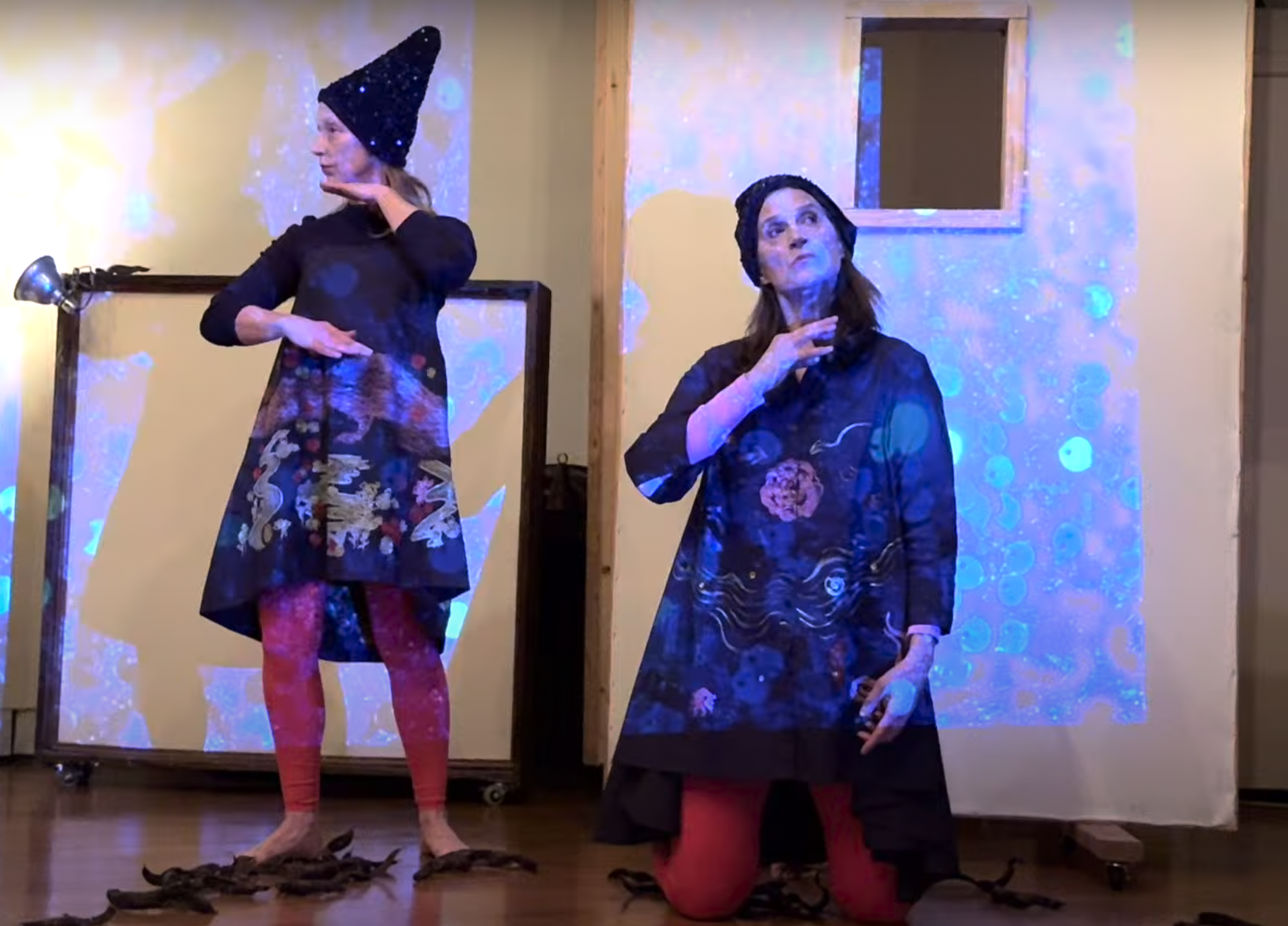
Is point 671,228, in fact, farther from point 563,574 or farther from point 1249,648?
point 1249,648

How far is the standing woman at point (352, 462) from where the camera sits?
194cm

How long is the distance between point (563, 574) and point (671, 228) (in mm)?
756

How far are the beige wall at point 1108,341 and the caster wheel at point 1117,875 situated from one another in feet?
0.85

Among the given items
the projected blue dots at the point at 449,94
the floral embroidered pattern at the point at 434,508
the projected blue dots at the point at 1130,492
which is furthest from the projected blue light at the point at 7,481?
the projected blue dots at the point at 1130,492

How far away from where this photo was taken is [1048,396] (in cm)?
236

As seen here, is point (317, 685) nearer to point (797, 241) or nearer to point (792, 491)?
point (792, 491)

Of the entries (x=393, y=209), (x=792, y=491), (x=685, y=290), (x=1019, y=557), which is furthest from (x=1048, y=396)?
(x=393, y=209)

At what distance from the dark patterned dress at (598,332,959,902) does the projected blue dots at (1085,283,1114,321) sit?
0.64 m

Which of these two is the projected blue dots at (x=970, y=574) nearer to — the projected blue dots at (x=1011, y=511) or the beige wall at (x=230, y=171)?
the projected blue dots at (x=1011, y=511)

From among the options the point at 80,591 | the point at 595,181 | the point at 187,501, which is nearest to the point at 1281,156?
the point at 595,181

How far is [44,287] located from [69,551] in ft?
1.61

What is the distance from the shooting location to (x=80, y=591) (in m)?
2.66

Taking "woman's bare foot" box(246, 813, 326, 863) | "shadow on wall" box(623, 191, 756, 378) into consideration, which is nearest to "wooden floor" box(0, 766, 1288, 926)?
"woman's bare foot" box(246, 813, 326, 863)

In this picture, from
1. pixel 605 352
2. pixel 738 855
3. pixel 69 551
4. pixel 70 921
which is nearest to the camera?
pixel 70 921
